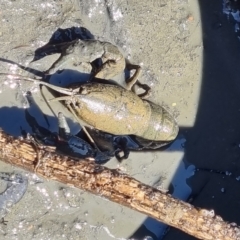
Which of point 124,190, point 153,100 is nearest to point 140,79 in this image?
point 153,100

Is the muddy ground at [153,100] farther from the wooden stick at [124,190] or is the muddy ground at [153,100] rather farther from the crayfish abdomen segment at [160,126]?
the wooden stick at [124,190]

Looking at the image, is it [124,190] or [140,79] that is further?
[140,79]

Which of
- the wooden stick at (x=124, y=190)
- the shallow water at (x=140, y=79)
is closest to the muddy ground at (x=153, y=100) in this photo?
the shallow water at (x=140, y=79)

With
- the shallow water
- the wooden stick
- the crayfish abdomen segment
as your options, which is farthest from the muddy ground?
the wooden stick

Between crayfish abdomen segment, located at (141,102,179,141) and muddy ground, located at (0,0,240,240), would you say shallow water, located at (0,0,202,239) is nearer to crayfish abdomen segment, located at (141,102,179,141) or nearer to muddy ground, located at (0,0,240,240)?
muddy ground, located at (0,0,240,240)

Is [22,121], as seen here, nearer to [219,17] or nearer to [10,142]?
[10,142]

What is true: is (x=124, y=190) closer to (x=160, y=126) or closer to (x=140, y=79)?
(x=160, y=126)
